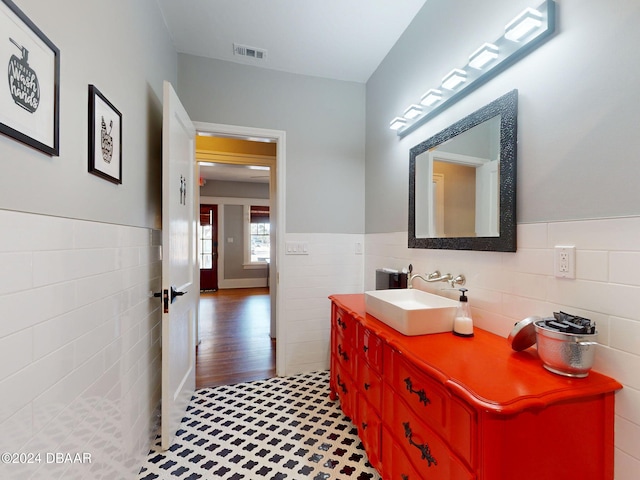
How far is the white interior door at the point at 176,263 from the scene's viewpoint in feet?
5.27

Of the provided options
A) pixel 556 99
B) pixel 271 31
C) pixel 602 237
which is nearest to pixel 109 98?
pixel 271 31

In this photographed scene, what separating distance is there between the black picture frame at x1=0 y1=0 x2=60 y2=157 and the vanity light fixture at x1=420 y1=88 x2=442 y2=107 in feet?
5.60

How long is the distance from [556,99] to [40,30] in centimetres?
167

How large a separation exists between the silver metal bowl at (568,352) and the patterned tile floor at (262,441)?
1.11m

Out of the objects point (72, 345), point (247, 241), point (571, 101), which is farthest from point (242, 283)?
point (571, 101)

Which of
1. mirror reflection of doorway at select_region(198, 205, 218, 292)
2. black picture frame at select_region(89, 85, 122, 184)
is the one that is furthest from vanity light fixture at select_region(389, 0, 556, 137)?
mirror reflection of doorway at select_region(198, 205, 218, 292)

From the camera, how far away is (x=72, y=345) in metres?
0.95

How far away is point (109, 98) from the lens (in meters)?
1.24

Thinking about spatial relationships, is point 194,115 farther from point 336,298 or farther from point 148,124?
point 336,298

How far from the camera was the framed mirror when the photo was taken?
126 cm

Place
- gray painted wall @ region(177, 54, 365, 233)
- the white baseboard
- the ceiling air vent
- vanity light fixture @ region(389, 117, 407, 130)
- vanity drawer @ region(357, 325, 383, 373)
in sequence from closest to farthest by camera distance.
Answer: vanity drawer @ region(357, 325, 383, 373) → vanity light fixture @ region(389, 117, 407, 130) → the ceiling air vent → gray painted wall @ region(177, 54, 365, 233) → the white baseboard

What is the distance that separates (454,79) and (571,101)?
25.6 inches

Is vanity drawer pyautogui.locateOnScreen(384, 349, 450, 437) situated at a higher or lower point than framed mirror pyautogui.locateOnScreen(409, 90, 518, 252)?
lower

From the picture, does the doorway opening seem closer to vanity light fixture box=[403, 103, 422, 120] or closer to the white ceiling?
the white ceiling
